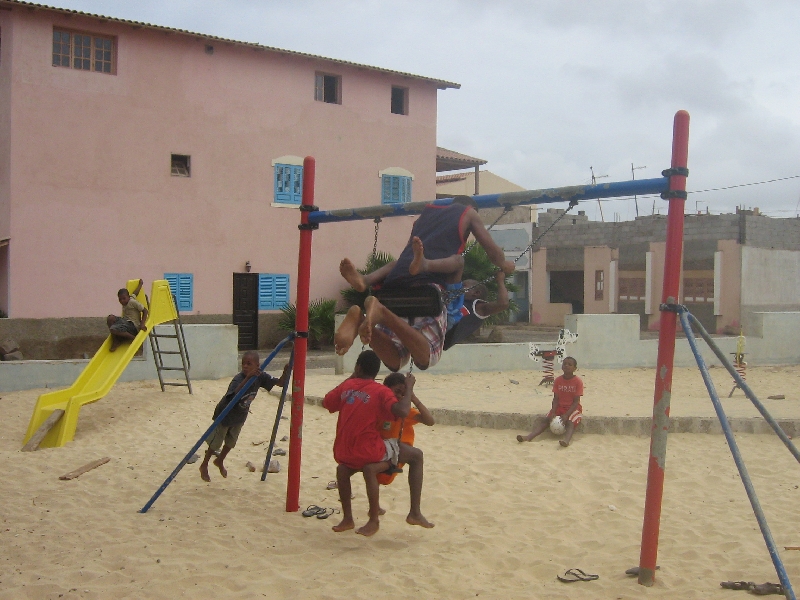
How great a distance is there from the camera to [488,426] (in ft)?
29.2

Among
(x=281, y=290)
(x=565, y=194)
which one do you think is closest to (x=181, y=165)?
(x=281, y=290)

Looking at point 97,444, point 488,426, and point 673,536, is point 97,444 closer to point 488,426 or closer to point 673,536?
point 488,426

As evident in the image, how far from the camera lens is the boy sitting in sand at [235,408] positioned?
622cm

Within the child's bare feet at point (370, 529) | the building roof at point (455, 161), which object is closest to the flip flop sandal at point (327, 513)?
the child's bare feet at point (370, 529)

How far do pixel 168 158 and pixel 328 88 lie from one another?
15.9ft

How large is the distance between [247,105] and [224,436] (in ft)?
45.3

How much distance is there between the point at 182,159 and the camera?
1834cm

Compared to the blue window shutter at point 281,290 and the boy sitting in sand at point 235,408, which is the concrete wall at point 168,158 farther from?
the boy sitting in sand at point 235,408

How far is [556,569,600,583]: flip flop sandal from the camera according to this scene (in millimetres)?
4469

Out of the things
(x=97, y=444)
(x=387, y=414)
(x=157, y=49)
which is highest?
(x=157, y=49)

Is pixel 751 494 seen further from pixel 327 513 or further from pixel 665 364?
pixel 327 513

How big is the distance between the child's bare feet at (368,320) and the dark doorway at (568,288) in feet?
87.2

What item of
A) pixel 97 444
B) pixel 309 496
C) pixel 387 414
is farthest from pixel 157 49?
pixel 387 414

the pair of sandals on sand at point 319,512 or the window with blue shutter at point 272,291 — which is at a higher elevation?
the window with blue shutter at point 272,291
